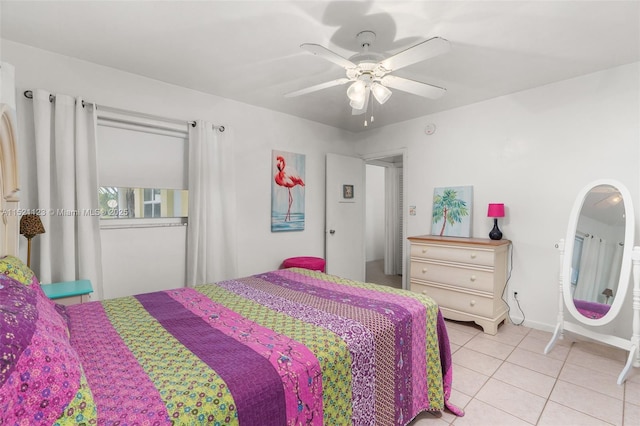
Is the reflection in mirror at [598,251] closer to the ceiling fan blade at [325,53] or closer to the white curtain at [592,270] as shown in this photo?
the white curtain at [592,270]

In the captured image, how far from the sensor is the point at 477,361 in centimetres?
241

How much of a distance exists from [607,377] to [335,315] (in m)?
2.20

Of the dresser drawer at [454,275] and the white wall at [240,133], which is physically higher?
the white wall at [240,133]

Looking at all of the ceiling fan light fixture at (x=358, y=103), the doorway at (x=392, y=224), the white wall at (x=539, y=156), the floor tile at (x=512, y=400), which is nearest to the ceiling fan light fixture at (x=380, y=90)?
the ceiling fan light fixture at (x=358, y=103)

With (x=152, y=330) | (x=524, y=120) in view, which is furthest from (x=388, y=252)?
(x=152, y=330)

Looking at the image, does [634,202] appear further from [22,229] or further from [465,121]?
[22,229]

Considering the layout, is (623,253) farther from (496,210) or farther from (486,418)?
(486,418)

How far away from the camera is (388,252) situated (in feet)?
18.7

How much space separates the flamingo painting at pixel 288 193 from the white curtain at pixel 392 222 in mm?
2307

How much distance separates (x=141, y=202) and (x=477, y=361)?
3280 mm

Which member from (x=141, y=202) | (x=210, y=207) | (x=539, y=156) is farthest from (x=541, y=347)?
(x=141, y=202)

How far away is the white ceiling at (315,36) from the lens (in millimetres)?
1797

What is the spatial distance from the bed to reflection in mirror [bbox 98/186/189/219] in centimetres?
80

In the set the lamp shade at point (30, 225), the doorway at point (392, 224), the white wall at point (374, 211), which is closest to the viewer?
the lamp shade at point (30, 225)
